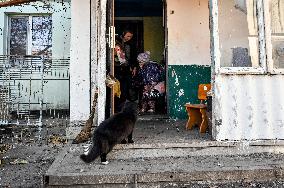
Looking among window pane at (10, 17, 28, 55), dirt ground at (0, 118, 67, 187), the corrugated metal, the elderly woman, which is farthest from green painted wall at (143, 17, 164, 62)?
the corrugated metal

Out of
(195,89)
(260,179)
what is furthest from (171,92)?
(260,179)

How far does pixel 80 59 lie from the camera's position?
653cm

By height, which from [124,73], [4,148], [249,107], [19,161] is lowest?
[19,161]

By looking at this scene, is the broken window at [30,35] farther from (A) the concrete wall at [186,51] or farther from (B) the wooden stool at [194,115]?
(B) the wooden stool at [194,115]

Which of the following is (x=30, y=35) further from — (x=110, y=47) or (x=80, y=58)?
(x=110, y=47)

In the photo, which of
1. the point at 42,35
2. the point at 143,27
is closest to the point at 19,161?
the point at 143,27

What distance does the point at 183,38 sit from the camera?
7828 mm

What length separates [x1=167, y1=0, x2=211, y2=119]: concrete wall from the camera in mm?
7734

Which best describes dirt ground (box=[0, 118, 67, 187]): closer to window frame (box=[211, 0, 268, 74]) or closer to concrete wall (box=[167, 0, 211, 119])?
concrete wall (box=[167, 0, 211, 119])

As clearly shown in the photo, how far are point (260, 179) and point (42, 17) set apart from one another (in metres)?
9.35

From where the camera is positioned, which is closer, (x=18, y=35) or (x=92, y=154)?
(x=92, y=154)

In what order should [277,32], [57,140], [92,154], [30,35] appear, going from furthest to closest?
[30,35]
[57,140]
[277,32]
[92,154]

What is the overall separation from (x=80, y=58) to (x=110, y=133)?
7.82 ft

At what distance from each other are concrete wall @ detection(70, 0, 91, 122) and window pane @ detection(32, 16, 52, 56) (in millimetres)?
5149
